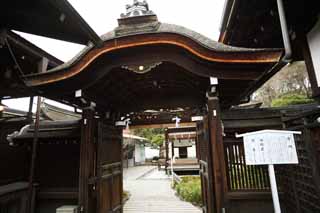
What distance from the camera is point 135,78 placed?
13.1 ft

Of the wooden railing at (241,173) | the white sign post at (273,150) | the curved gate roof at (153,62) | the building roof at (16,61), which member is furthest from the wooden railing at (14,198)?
the white sign post at (273,150)

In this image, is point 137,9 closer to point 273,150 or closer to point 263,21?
point 263,21

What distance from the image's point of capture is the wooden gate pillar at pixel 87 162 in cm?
345

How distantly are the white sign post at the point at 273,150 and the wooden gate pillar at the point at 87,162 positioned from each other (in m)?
2.86

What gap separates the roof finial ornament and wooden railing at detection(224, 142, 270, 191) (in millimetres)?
3023

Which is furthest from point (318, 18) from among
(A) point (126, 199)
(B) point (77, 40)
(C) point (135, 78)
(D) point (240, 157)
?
(A) point (126, 199)

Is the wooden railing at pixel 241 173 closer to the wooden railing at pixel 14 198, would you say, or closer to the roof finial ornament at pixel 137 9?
the roof finial ornament at pixel 137 9

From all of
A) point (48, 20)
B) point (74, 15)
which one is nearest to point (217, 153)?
point (74, 15)

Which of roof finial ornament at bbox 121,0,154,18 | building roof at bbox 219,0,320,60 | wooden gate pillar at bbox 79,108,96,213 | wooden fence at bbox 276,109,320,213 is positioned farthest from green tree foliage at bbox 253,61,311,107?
wooden gate pillar at bbox 79,108,96,213

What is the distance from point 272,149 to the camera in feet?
7.95

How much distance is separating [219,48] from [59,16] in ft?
7.31

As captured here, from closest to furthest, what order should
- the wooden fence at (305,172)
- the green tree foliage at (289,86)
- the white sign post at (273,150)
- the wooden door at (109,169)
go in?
1. the white sign post at (273,150)
2. the wooden fence at (305,172)
3. the wooden door at (109,169)
4. the green tree foliage at (289,86)

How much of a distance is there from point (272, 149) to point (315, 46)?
197cm

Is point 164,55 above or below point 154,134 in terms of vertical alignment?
above
